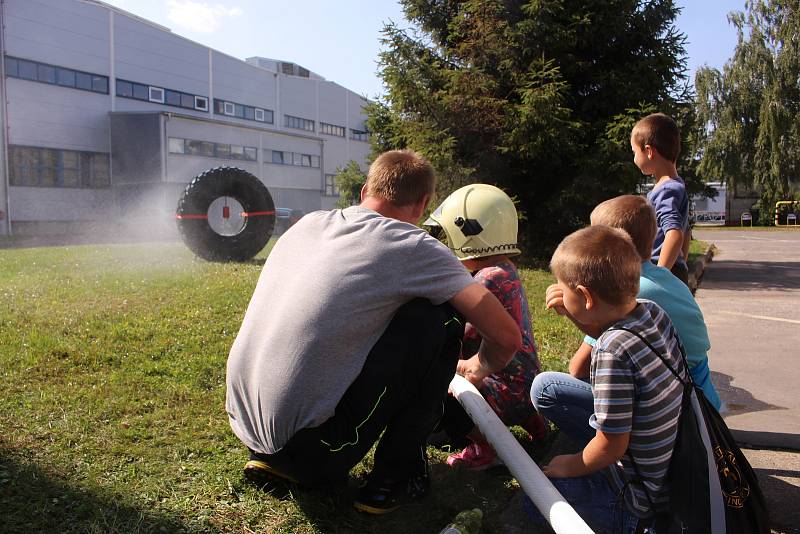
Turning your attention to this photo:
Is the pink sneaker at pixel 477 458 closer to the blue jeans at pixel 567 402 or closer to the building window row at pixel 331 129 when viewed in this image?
the blue jeans at pixel 567 402

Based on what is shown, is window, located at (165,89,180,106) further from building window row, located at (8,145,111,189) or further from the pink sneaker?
the pink sneaker

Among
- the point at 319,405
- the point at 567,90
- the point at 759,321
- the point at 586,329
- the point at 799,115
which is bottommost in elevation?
the point at 759,321

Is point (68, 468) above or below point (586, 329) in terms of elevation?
below

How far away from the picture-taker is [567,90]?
11484mm

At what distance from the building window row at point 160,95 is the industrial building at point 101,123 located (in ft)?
0.19

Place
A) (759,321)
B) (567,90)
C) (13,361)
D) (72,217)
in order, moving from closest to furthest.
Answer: (13,361)
(759,321)
(567,90)
(72,217)

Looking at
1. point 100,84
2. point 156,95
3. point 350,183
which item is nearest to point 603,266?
point 350,183

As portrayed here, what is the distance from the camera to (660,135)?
4.25 meters

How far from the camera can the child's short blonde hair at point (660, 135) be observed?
423cm

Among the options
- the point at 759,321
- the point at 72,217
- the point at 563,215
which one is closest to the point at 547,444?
the point at 759,321

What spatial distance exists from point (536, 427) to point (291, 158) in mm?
41727

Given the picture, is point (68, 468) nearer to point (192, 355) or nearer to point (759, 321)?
point (192, 355)

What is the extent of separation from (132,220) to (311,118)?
2190cm

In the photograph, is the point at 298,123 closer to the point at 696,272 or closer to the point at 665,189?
the point at 696,272
